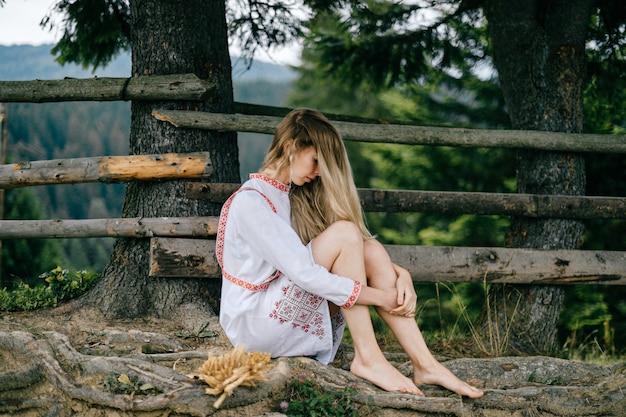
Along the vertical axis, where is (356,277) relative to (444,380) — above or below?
above

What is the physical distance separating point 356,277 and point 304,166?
2.13 ft

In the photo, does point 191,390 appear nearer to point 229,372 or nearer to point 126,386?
point 229,372

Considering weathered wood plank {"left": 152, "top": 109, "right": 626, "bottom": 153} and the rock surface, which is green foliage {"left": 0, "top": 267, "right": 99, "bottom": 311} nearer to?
the rock surface

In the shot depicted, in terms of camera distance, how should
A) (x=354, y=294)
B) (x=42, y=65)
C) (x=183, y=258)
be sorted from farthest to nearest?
(x=42, y=65) < (x=183, y=258) < (x=354, y=294)

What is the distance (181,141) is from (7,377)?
1.93 m

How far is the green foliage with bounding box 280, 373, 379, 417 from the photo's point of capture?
2838 mm

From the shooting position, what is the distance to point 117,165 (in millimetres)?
4066

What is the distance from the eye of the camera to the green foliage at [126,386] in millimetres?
2783

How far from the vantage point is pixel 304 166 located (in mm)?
3293

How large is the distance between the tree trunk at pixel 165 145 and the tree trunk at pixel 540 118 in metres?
2.27

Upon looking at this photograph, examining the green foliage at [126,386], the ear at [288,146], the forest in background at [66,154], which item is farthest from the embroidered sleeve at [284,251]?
the forest in background at [66,154]

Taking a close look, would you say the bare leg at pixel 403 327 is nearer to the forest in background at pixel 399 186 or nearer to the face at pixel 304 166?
the face at pixel 304 166

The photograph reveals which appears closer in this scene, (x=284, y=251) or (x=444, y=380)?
(x=284, y=251)

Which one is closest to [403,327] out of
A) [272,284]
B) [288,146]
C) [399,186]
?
[272,284]
